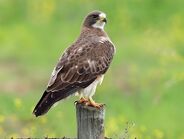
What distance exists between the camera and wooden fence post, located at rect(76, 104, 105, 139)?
29.1ft

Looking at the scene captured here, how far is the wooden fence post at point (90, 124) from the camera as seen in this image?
8867 mm

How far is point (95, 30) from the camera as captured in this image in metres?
11.0

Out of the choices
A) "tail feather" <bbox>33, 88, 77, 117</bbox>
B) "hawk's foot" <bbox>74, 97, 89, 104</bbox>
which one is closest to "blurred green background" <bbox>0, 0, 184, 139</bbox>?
"hawk's foot" <bbox>74, 97, 89, 104</bbox>

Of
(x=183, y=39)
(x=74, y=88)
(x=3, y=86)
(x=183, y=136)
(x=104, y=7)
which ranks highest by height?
(x=104, y=7)

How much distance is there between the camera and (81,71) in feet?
32.8

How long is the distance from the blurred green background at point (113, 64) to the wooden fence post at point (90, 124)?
0.70 m

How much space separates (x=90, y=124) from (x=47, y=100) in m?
0.69

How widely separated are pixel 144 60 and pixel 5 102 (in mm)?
3779

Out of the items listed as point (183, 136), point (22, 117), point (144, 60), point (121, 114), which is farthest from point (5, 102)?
point (144, 60)

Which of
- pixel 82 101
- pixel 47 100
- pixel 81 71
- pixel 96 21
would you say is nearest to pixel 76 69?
pixel 81 71

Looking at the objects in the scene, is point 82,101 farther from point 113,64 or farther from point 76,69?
point 113,64

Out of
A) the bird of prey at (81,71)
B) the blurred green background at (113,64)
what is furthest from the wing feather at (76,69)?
the blurred green background at (113,64)

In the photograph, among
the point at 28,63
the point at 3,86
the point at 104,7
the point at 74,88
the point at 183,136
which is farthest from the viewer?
the point at 104,7

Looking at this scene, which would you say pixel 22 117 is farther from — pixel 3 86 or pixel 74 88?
pixel 74 88
